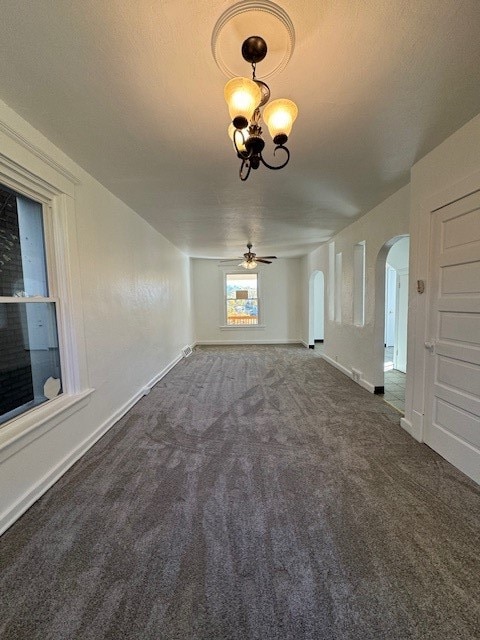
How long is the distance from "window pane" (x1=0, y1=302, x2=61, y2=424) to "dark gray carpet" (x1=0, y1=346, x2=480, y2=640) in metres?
0.67

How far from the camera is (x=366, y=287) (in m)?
3.99

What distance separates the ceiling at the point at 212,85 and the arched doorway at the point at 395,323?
4.24 feet

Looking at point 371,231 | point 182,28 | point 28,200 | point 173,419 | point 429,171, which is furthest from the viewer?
point 371,231

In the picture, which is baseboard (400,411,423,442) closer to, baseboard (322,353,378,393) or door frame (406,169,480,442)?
door frame (406,169,480,442)

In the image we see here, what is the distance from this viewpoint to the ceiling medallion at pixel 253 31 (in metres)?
1.13

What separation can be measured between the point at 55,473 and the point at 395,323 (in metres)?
5.16

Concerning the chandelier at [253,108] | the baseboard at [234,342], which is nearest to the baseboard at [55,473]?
the chandelier at [253,108]

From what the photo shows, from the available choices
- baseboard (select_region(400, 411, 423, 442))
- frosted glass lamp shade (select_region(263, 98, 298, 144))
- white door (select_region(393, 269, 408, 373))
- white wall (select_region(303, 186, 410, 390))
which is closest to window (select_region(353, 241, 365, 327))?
white wall (select_region(303, 186, 410, 390))

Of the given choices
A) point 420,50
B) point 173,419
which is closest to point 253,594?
point 173,419

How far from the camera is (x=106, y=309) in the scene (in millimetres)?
2920

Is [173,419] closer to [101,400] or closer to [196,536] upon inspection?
[101,400]

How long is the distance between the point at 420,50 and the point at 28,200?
2.58 metres

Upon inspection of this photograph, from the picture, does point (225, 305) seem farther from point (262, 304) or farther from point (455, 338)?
point (455, 338)

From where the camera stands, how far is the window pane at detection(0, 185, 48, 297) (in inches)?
74.1
